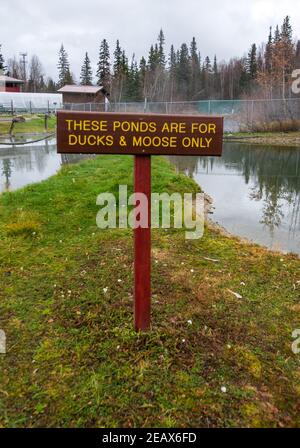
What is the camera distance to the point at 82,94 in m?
53.0

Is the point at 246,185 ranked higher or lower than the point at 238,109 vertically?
lower

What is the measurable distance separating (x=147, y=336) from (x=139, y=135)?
1622 mm

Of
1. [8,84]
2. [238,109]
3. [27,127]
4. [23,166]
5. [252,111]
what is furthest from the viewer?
[8,84]

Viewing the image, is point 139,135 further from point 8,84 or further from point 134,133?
point 8,84

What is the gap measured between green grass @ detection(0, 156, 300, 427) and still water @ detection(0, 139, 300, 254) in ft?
6.28

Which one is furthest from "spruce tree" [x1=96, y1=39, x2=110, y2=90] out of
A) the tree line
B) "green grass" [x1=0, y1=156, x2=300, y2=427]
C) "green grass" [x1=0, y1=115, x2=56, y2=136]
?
"green grass" [x1=0, y1=156, x2=300, y2=427]

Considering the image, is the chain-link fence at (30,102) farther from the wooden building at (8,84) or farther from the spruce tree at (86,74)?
the spruce tree at (86,74)

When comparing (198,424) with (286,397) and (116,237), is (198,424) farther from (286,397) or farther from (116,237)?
(116,237)

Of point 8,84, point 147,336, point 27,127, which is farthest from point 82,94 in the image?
point 147,336

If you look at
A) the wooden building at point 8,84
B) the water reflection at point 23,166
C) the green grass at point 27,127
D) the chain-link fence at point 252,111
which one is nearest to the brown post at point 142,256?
the water reflection at point 23,166

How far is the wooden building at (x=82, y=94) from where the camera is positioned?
172ft

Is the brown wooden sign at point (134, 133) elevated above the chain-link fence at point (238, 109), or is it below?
below

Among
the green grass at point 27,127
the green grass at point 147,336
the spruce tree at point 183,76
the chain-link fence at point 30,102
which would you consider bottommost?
the green grass at point 147,336

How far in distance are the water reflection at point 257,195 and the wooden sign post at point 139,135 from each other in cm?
377
